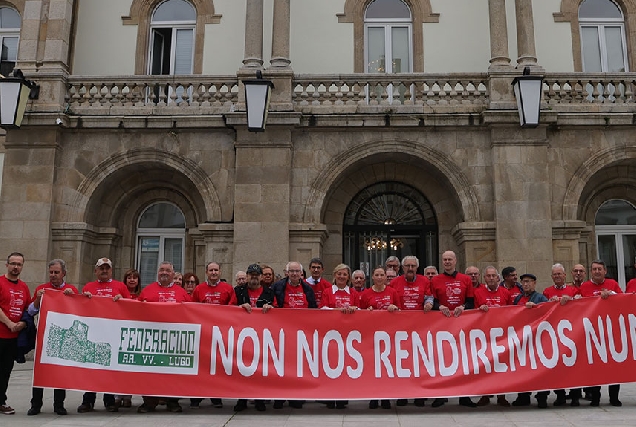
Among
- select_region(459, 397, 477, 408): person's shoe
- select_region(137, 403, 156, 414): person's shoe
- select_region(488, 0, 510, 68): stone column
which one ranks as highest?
select_region(488, 0, 510, 68): stone column

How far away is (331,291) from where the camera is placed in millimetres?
8234

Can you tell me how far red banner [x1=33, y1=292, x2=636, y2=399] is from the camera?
7.45 meters

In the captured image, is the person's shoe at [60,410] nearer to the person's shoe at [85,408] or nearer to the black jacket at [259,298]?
the person's shoe at [85,408]

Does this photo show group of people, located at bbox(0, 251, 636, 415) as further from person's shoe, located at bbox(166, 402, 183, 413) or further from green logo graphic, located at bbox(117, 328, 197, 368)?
green logo graphic, located at bbox(117, 328, 197, 368)

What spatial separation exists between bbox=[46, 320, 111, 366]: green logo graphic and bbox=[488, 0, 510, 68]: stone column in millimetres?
10140

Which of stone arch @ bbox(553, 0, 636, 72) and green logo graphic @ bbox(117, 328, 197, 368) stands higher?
stone arch @ bbox(553, 0, 636, 72)

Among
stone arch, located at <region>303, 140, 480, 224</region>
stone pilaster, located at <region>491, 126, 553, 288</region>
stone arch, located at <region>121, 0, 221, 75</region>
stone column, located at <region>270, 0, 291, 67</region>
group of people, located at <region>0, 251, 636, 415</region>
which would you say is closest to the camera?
group of people, located at <region>0, 251, 636, 415</region>

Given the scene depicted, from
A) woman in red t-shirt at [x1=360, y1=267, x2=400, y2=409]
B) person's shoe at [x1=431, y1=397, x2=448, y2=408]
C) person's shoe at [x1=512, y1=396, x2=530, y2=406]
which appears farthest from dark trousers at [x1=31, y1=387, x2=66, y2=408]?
person's shoe at [x1=512, y1=396, x2=530, y2=406]

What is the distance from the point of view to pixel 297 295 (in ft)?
26.5

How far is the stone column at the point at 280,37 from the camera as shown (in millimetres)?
13586

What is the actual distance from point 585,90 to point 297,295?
9.12 metres

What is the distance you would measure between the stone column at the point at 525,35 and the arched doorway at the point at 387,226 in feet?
12.6

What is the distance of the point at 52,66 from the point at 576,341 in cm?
1219

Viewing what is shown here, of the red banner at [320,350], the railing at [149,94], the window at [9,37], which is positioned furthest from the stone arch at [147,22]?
the red banner at [320,350]
